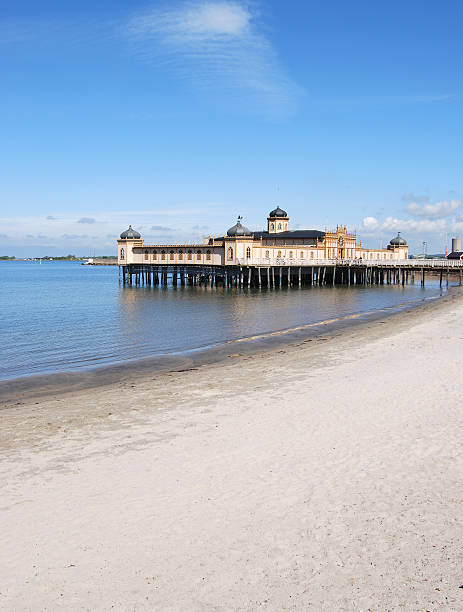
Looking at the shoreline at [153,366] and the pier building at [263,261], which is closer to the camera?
the shoreline at [153,366]

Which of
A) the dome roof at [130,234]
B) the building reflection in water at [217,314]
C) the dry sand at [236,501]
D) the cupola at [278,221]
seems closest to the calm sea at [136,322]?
the building reflection in water at [217,314]

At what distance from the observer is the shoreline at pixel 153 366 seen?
1600cm

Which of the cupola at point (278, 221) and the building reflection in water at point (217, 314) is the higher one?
the cupola at point (278, 221)

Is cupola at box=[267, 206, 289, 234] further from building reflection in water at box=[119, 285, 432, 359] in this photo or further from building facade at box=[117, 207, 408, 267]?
building reflection in water at box=[119, 285, 432, 359]

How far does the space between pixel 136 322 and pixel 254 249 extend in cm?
3514

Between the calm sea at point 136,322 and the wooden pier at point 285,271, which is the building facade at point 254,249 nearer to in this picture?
the wooden pier at point 285,271

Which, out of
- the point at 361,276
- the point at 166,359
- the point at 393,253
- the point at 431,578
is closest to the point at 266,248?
the point at 361,276

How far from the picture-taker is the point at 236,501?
755cm

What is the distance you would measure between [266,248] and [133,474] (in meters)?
60.1

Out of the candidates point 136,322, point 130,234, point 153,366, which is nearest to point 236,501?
point 153,366

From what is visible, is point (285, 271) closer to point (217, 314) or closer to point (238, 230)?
point (238, 230)

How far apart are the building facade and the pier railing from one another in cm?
12

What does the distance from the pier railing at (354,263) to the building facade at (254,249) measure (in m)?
0.12

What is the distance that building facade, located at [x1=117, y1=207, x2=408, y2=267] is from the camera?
64369 mm
